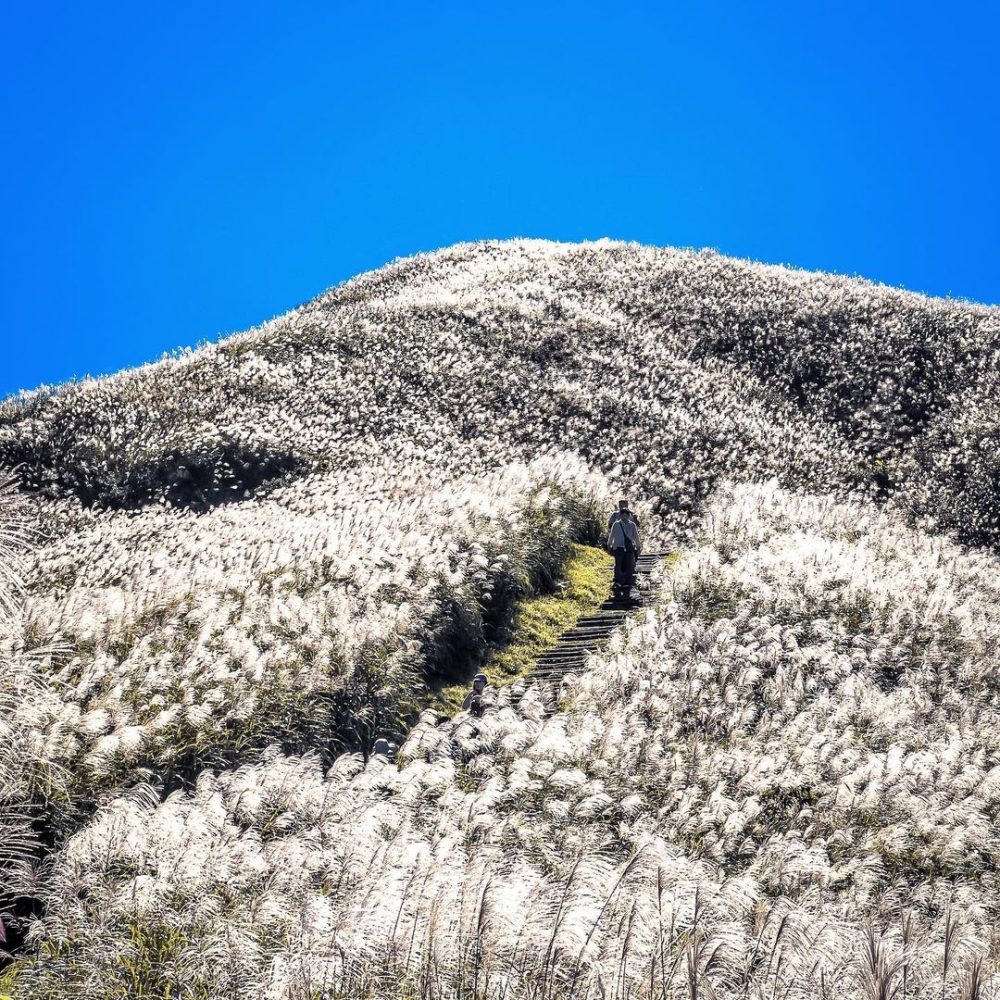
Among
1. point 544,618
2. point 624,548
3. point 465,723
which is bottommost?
point 465,723

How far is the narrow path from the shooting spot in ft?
49.4

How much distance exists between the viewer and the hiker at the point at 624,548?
1809cm

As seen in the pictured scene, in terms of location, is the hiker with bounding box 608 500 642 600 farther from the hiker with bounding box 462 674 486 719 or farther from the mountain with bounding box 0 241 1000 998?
the hiker with bounding box 462 674 486 719

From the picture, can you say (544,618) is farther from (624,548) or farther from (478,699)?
(478,699)

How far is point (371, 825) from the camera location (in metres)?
7.65

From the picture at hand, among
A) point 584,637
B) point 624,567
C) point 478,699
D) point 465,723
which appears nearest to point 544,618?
point 584,637

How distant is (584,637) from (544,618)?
0.99 meters

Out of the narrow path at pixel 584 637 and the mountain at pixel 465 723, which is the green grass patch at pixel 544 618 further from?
the mountain at pixel 465 723

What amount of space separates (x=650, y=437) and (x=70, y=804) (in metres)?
26.8

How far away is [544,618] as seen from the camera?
1741 centimetres

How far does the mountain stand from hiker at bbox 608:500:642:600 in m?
0.98

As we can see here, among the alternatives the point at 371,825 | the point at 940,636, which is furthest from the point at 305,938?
the point at 940,636

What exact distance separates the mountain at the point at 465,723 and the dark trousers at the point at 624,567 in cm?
97

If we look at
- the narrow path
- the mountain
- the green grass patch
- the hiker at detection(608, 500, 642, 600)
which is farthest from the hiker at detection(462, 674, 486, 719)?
the hiker at detection(608, 500, 642, 600)
